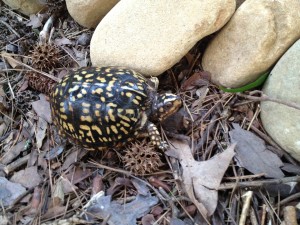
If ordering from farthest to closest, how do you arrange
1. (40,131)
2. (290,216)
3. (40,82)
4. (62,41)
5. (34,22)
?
(34,22)
(62,41)
(40,82)
(40,131)
(290,216)

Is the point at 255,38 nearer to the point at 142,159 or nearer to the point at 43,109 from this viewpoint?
the point at 142,159

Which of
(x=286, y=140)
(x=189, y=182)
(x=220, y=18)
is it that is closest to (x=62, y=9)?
(x=220, y=18)

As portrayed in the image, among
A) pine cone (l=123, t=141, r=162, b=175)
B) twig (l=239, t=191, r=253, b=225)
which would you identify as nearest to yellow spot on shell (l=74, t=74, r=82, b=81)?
pine cone (l=123, t=141, r=162, b=175)

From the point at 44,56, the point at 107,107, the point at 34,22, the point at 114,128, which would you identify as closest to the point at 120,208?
the point at 114,128

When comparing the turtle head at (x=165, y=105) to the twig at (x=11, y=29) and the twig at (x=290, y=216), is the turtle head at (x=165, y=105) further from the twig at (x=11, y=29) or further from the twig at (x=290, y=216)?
the twig at (x=11, y=29)

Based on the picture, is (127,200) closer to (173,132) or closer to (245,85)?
(173,132)

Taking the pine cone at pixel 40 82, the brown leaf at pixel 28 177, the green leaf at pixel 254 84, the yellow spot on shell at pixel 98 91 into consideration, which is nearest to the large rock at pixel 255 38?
the green leaf at pixel 254 84
